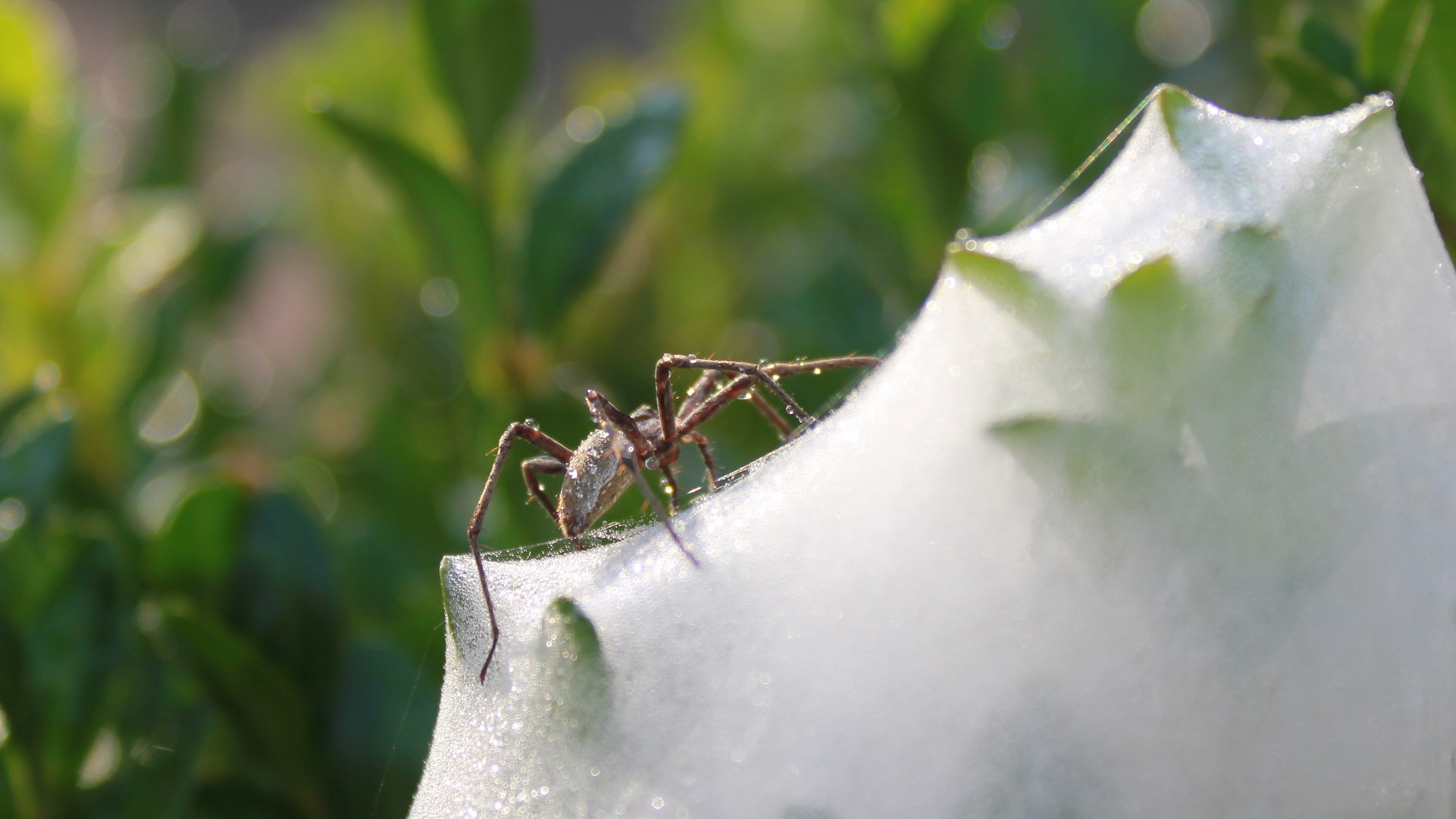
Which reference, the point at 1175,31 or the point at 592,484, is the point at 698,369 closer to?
the point at 592,484

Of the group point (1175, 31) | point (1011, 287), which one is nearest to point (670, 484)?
point (1011, 287)

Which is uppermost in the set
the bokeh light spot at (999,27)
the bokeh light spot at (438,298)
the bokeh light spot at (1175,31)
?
the bokeh light spot at (999,27)

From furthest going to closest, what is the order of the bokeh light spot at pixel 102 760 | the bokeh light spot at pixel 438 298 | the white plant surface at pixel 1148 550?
the bokeh light spot at pixel 438 298
the bokeh light spot at pixel 102 760
the white plant surface at pixel 1148 550

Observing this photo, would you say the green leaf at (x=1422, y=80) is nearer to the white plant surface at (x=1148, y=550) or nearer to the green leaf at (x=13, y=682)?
the white plant surface at (x=1148, y=550)

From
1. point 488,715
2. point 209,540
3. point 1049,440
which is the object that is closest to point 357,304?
point 209,540

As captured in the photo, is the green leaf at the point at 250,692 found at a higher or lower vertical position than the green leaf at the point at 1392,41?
lower

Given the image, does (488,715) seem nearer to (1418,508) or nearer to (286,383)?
(1418,508)

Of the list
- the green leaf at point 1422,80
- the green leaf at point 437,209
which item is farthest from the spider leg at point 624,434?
the green leaf at point 1422,80
